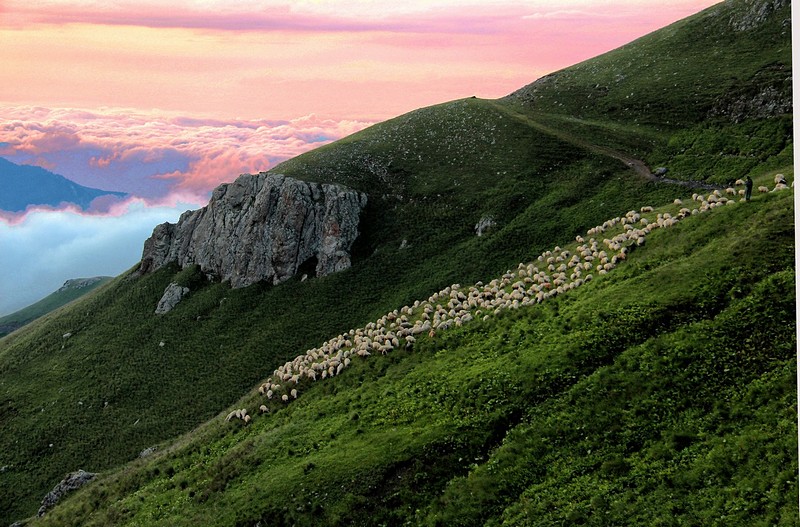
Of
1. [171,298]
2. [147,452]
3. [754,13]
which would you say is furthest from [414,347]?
[754,13]

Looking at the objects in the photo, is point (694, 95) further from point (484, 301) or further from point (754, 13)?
point (484, 301)

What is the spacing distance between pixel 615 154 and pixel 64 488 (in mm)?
78292

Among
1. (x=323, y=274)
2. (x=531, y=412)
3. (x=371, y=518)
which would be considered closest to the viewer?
(x=371, y=518)

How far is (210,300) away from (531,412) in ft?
194

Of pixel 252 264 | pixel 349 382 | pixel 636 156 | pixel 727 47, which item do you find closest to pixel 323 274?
pixel 252 264

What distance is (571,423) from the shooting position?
2695 centimetres

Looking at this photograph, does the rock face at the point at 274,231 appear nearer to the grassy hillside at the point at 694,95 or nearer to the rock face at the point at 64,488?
the rock face at the point at 64,488

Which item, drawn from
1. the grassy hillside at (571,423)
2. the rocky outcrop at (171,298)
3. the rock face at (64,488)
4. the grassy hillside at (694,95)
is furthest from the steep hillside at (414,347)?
the rock face at (64,488)

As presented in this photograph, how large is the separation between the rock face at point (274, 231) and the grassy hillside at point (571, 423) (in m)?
39.8

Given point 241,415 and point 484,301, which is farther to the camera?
point 484,301

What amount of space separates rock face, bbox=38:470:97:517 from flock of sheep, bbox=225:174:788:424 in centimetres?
1537

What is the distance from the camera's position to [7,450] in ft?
193

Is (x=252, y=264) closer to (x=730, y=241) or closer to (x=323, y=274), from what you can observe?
(x=323, y=274)

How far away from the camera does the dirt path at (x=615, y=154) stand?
67.9 meters
